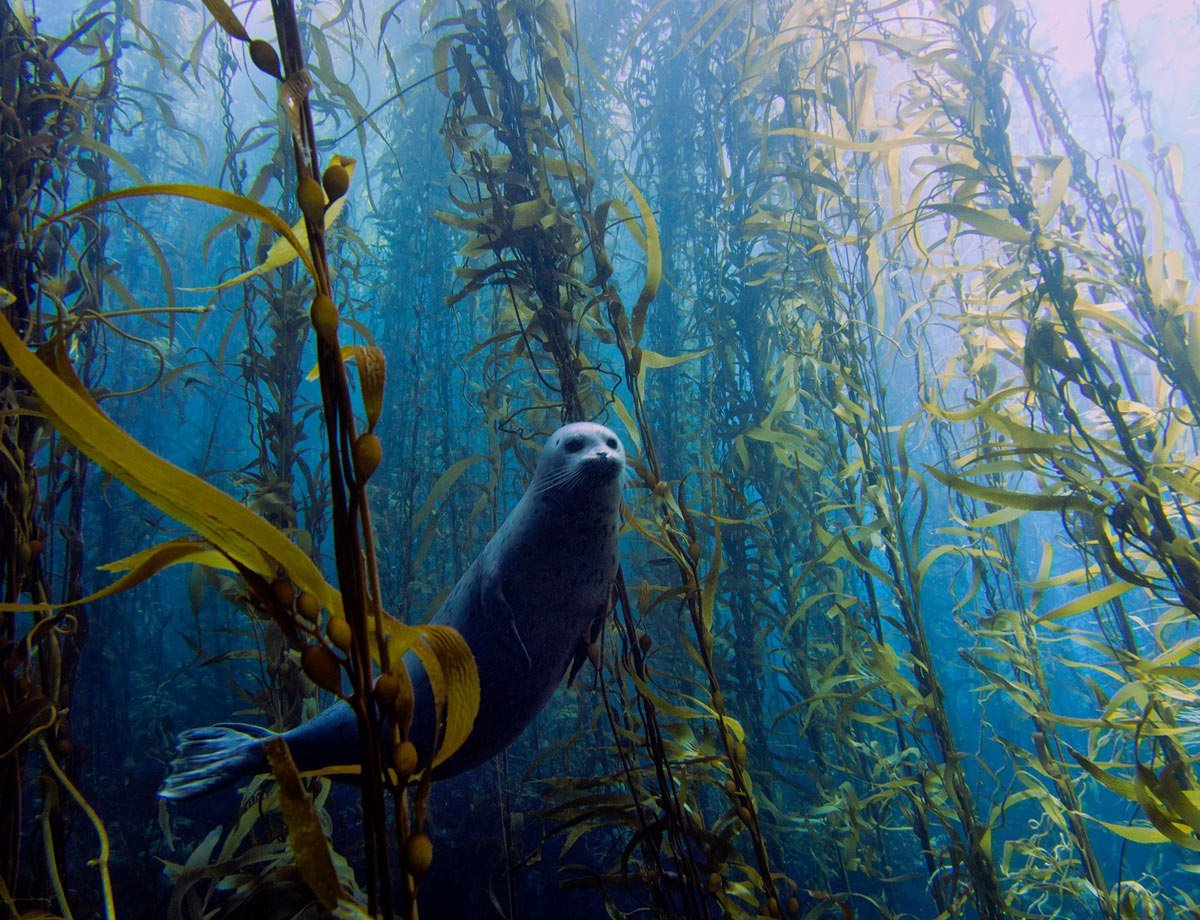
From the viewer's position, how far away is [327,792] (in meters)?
1.93

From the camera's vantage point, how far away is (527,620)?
155cm

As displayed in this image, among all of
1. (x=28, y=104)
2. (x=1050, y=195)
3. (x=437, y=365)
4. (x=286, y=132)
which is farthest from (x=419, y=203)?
(x=1050, y=195)

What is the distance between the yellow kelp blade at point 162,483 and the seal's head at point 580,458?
859 millimetres

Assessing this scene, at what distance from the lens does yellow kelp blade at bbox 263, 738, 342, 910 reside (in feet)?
1.82

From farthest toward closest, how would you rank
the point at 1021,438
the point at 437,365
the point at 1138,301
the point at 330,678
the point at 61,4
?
the point at 61,4 < the point at 437,365 < the point at 1138,301 < the point at 1021,438 < the point at 330,678

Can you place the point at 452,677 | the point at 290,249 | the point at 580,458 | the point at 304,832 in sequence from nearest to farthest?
the point at 304,832, the point at 452,677, the point at 290,249, the point at 580,458

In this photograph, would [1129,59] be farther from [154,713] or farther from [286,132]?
[154,713]

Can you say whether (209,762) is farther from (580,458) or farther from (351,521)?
(351,521)

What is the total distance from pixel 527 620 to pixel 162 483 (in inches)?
42.1

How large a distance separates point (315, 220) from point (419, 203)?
8.71 meters

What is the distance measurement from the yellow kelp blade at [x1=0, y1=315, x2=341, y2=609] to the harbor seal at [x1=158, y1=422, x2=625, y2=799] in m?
0.89

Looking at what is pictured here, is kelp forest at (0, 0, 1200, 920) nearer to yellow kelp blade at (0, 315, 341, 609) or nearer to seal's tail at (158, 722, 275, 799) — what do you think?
yellow kelp blade at (0, 315, 341, 609)

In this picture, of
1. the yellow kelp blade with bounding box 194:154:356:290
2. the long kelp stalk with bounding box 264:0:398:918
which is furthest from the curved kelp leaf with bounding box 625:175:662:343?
the long kelp stalk with bounding box 264:0:398:918

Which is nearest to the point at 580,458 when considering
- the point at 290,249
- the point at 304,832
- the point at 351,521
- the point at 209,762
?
the point at 290,249
